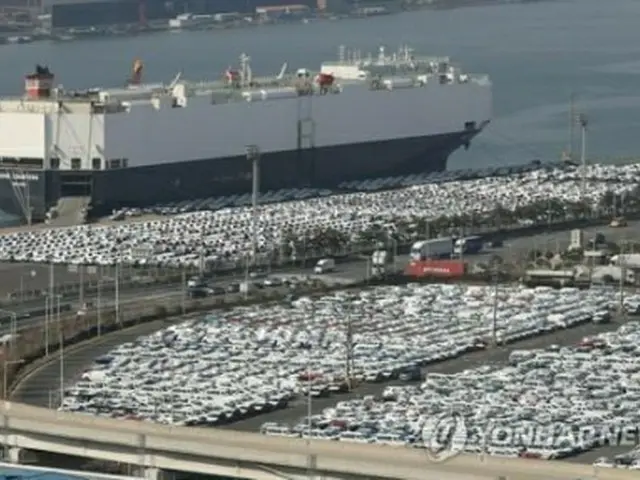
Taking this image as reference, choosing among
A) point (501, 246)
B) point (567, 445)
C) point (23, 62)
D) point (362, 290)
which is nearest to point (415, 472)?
point (567, 445)

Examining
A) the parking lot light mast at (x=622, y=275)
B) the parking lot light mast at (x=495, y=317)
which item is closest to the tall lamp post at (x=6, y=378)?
the parking lot light mast at (x=495, y=317)

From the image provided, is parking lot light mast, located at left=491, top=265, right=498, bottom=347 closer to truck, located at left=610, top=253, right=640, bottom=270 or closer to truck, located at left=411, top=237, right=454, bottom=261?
truck, located at left=610, top=253, right=640, bottom=270

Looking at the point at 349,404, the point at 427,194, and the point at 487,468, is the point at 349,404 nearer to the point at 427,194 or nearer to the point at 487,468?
the point at 487,468

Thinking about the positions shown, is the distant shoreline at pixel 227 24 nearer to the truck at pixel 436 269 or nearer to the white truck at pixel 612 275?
the truck at pixel 436 269

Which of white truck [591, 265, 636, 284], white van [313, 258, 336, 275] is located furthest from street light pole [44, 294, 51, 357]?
white truck [591, 265, 636, 284]

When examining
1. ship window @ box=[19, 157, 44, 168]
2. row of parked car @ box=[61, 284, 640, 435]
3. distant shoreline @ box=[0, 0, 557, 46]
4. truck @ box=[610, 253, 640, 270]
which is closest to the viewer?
row of parked car @ box=[61, 284, 640, 435]

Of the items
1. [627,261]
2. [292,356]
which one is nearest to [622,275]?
[627,261]
